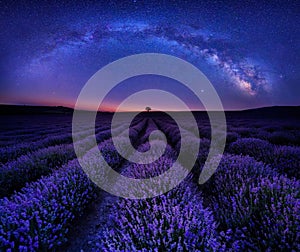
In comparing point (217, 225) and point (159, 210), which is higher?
point (217, 225)

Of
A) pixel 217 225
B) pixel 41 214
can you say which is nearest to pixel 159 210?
pixel 217 225

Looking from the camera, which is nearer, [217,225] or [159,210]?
[217,225]

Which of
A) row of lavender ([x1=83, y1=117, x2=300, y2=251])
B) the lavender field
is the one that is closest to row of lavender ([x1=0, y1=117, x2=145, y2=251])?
the lavender field

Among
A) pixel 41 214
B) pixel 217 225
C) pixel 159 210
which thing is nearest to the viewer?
pixel 217 225

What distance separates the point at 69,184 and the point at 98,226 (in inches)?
33.9

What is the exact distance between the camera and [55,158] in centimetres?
541

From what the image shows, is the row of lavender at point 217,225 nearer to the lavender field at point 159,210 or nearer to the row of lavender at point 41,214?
the lavender field at point 159,210

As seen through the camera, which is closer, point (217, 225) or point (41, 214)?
point (217, 225)

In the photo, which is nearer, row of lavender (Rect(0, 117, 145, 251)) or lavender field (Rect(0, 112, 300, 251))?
lavender field (Rect(0, 112, 300, 251))

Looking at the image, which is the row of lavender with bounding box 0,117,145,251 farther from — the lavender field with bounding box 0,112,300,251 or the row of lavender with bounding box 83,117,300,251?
the row of lavender with bounding box 83,117,300,251

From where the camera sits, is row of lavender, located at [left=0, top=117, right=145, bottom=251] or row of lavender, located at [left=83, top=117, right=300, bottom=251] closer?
row of lavender, located at [left=83, top=117, right=300, bottom=251]

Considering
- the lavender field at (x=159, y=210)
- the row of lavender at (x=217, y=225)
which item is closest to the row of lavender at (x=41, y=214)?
the lavender field at (x=159, y=210)

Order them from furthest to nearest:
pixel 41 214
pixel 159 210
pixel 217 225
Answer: pixel 159 210, pixel 41 214, pixel 217 225

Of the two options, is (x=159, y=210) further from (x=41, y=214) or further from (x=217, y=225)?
(x=41, y=214)
